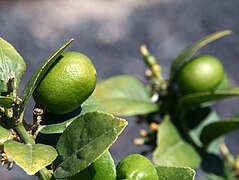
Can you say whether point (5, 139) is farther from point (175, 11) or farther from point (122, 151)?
point (175, 11)

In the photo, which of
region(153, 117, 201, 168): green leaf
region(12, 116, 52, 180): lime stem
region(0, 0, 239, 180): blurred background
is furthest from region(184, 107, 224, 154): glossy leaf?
region(0, 0, 239, 180): blurred background

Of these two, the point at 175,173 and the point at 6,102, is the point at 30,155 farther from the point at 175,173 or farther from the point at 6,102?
the point at 175,173

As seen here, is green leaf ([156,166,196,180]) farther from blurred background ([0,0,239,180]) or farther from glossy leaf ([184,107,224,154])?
blurred background ([0,0,239,180])

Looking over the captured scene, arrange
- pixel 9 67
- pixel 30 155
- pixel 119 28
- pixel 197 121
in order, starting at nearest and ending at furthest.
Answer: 1. pixel 30 155
2. pixel 9 67
3. pixel 197 121
4. pixel 119 28

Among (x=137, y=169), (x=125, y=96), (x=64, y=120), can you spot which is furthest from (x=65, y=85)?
(x=125, y=96)

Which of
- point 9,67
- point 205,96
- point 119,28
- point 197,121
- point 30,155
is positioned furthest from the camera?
point 119,28

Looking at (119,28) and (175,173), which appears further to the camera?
(119,28)

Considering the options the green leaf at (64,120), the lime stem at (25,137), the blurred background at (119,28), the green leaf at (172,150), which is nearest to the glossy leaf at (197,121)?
the green leaf at (172,150)

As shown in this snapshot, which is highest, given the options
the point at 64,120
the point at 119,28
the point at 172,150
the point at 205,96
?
the point at 64,120
